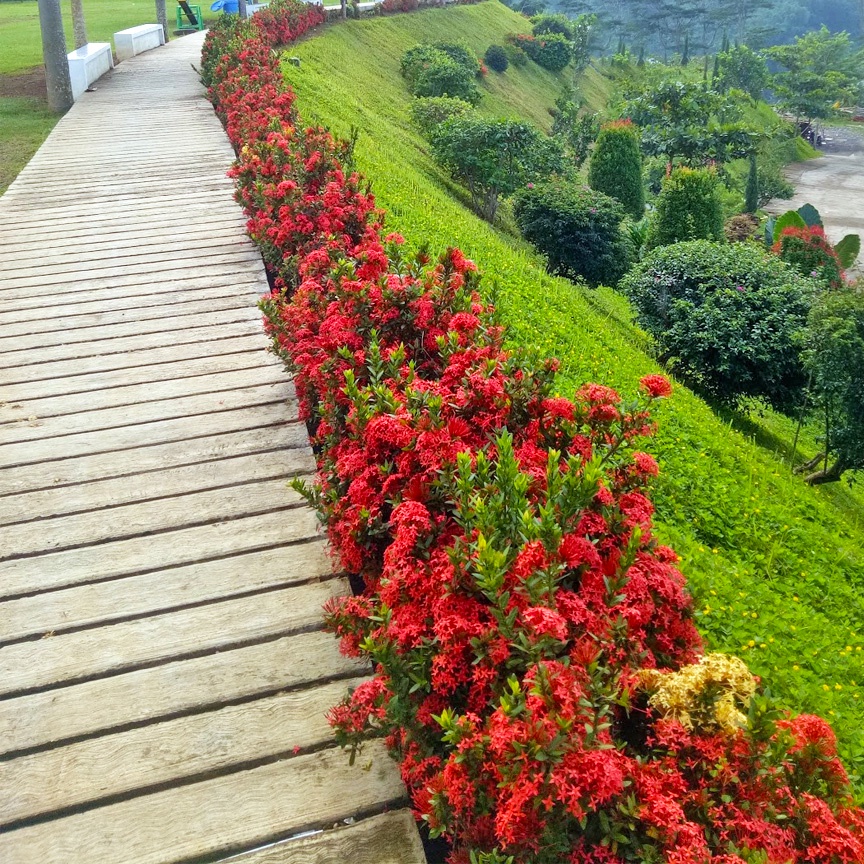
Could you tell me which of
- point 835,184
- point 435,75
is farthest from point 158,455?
point 835,184

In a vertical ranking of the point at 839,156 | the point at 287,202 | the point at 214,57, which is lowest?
the point at 839,156

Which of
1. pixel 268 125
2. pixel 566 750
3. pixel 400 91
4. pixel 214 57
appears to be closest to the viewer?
pixel 566 750

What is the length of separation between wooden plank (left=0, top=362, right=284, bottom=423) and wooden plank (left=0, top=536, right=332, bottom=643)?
1.53 meters

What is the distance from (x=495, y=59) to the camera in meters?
34.2

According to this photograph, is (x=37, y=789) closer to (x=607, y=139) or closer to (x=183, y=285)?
(x=183, y=285)

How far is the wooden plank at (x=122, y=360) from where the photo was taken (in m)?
4.62

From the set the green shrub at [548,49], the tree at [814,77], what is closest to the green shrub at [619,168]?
the green shrub at [548,49]

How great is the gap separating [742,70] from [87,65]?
162 ft

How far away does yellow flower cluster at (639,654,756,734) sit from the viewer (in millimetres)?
1894

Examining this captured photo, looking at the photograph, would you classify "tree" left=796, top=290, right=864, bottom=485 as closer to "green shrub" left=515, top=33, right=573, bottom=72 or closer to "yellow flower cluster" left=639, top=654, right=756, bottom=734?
"yellow flower cluster" left=639, top=654, right=756, bottom=734

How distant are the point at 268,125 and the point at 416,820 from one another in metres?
7.09

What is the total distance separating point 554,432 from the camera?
2879 mm

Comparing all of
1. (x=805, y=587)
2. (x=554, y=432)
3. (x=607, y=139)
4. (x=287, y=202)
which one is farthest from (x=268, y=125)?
(x=607, y=139)

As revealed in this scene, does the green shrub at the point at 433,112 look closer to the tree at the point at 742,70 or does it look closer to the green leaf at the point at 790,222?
the green leaf at the point at 790,222
